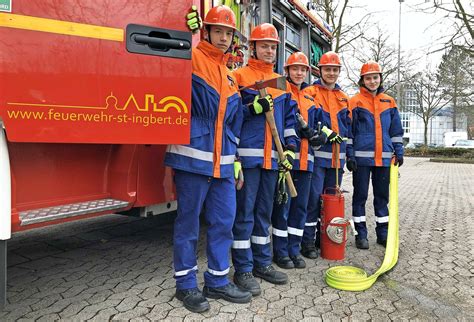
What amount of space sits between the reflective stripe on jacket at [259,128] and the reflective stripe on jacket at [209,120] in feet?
1.09

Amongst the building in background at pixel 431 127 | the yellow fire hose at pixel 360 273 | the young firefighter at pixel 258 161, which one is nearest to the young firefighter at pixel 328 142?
the yellow fire hose at pixel 360 273

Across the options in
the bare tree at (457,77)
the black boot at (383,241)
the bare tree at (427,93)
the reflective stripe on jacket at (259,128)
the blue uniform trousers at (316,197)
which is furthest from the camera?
the bare tree at (427,93)

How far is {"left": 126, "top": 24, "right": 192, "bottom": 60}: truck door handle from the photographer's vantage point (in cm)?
225

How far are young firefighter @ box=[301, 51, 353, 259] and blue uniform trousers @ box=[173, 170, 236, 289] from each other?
1313mm

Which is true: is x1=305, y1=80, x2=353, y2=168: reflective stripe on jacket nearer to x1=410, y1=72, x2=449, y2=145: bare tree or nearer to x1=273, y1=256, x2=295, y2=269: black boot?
x1=273, y1=256, x2=295, y2=269: black boot

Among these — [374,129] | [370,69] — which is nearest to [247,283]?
[374,129]

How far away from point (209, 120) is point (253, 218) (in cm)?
94

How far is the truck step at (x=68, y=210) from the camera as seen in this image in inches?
86.7

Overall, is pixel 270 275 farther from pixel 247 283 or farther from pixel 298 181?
pixel 298 181

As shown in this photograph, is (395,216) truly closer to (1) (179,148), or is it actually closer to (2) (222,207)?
(2) (222,207)

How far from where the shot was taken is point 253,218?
3189 mm

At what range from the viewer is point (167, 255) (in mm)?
3949

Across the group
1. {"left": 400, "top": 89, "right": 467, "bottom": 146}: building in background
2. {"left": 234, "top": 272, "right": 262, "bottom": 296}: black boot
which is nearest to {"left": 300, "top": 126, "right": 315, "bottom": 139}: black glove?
{"left": 234, "top": 272, "right": 262, "bottom": 296}: black boot

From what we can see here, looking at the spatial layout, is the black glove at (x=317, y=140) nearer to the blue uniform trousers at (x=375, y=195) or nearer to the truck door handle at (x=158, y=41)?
the blue uniform trousers at (x=375, y=195)
